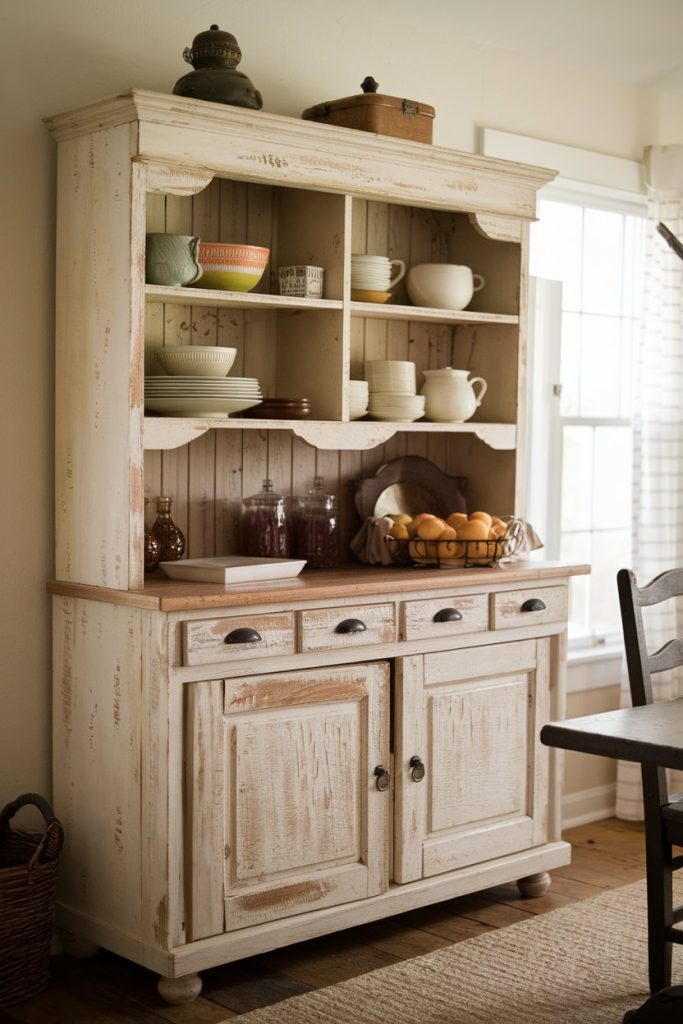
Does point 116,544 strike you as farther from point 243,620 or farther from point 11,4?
point 11,4

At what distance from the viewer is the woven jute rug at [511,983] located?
2961mm

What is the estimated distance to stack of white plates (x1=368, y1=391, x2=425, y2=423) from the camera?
374cm

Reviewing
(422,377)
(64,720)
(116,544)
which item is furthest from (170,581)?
(422,377)

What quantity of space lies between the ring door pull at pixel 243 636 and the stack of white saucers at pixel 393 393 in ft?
3.12

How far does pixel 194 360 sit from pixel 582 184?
191cm

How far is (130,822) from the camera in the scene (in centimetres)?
304

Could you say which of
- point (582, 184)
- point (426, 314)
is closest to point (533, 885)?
point (426, 314)

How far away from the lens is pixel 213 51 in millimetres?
3209

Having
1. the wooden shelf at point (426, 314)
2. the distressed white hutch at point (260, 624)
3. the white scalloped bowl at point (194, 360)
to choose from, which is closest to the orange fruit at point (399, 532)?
the distressed white hutch at point (260, 624)

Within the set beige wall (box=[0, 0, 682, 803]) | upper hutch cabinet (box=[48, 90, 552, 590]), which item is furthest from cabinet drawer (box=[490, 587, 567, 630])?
beige wall (box=[0, 0, 682, 803])

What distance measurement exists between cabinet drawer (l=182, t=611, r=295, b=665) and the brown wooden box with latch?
1376mm

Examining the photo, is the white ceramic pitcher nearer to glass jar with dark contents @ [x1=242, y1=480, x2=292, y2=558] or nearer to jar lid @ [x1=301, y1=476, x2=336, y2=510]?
jar lid @ [x1=301, y1=476, x2=336, y2=510]

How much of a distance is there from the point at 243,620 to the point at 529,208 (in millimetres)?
1661

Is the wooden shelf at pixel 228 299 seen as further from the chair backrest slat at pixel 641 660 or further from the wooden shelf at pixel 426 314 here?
the chair backrest slat at pixel 641 660
